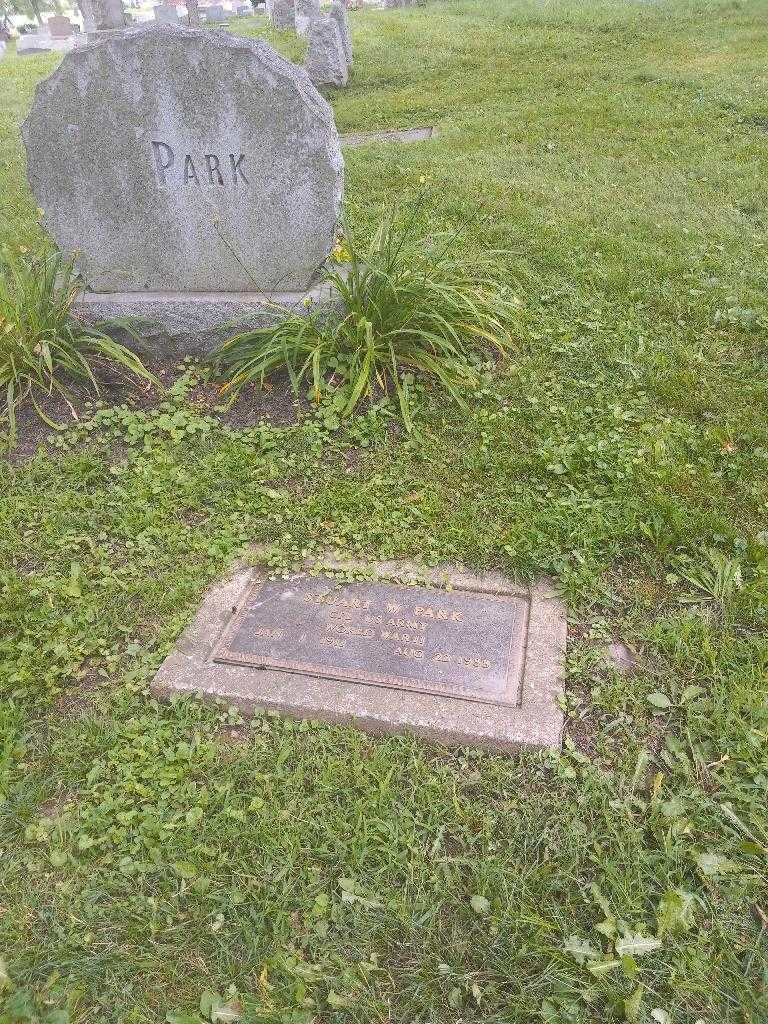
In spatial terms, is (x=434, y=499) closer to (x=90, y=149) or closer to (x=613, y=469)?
(x=613, y=469)

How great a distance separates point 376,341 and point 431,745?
220 centimetres

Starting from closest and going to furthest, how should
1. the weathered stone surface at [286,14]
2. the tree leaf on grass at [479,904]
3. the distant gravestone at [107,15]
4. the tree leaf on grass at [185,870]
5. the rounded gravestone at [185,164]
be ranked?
the tree leaf on grass at [479,904]
the tree leaf on grass at [185,870]
the rounded gravestone at [185,164]
the distant gravestone at [107,15]
the weathered stone surface at [286,14]

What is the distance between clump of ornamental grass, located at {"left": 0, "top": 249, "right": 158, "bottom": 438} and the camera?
371 centimetres

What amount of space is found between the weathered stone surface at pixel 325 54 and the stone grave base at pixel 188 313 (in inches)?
263

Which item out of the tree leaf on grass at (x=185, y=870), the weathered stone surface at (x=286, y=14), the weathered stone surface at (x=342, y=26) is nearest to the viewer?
the tree leaf on grass at (x=185, y=870)

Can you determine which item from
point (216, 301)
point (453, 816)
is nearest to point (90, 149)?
point (216, 301)

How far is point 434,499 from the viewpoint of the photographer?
311 centimetres

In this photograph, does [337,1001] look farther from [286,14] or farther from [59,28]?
[59,28]

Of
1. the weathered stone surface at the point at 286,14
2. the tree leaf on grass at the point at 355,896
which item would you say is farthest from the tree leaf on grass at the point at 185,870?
the weathered stone surface at the point at 286,14

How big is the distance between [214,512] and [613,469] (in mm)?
1739

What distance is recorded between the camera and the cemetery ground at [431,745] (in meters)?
1.79

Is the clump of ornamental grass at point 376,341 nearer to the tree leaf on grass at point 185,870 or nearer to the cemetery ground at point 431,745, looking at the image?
the cemetery ground at point 431,745

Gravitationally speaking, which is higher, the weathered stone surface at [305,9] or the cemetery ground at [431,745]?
the weathered stone surface at [305,9]

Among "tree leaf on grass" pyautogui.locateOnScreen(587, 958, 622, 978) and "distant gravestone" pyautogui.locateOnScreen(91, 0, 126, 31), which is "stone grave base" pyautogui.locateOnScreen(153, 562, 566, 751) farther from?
"distant gravestone" pyautogui.locateOnScreen(91, 0, 126, 31)
